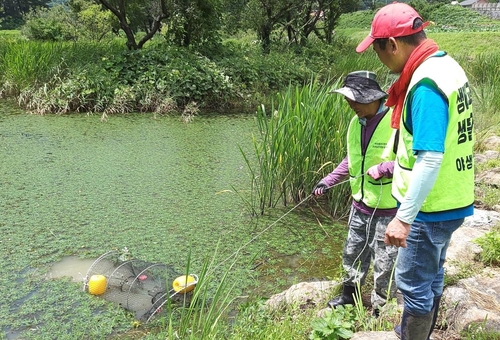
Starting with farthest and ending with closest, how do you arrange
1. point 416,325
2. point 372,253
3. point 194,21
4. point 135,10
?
point 135,10 < point 194,21 < point 372,253 < point 416,325

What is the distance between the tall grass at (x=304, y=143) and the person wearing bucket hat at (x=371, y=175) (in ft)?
3.07

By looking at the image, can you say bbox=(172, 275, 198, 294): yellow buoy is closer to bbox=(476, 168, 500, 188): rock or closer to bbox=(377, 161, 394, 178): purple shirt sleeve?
bbox=(377, 161, 394, 178): purple shirt sleeve

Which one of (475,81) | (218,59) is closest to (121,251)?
(218,59)

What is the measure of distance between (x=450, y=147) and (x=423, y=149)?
4.2 inches

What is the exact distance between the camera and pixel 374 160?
1.72 meters

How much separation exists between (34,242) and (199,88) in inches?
155

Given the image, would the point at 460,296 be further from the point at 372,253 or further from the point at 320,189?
the point at 320,189

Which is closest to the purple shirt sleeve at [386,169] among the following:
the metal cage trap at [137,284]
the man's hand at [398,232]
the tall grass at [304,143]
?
the man's hand at [398,232]

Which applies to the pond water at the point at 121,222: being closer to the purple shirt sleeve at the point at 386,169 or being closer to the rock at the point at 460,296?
the rock at the point at 460,296

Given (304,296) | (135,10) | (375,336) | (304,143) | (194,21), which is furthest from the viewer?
(135,10)

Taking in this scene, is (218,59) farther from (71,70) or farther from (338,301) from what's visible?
(338,301)

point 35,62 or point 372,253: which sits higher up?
point 35,62

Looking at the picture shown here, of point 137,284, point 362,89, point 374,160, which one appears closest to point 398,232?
point 374,160

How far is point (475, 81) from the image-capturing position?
6117 mm
